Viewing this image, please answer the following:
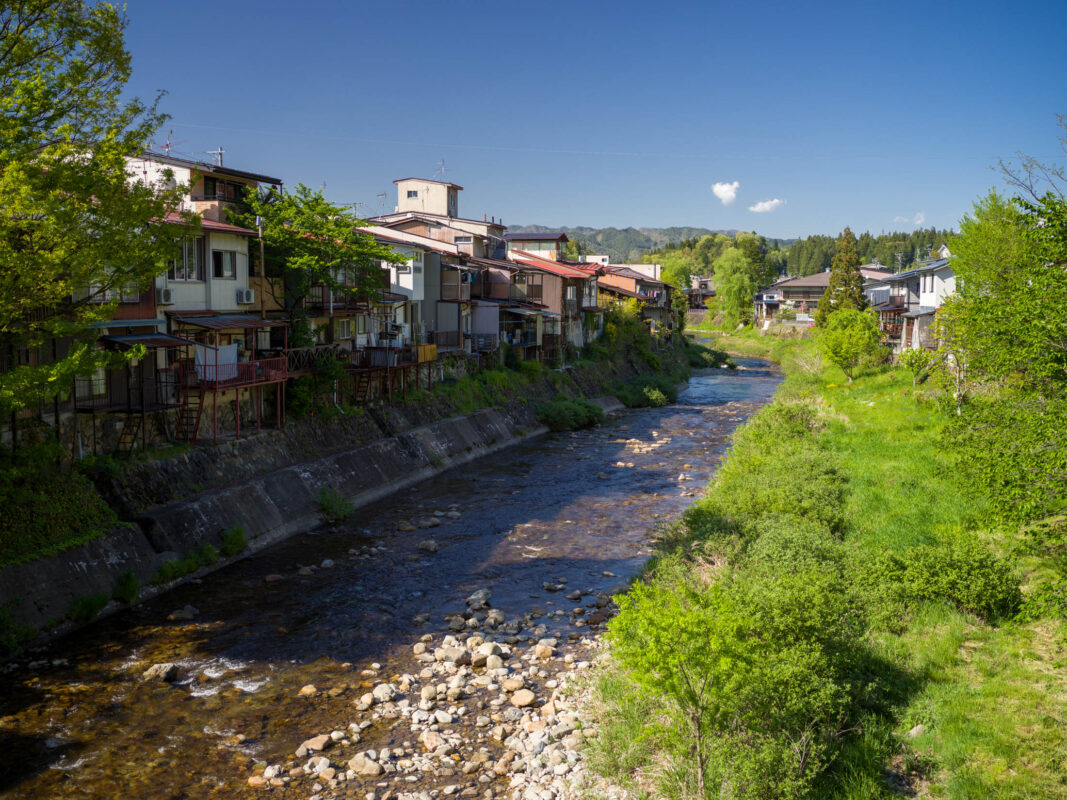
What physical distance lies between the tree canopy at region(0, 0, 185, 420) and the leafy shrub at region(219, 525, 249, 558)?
7.49m

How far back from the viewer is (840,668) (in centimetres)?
1247

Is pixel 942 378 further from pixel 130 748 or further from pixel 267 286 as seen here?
pixel 130 748

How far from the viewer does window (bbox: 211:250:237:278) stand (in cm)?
2677

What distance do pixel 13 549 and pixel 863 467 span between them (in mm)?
25549

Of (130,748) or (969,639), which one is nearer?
(130,748)

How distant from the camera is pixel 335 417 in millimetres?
31109

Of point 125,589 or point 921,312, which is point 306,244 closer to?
point 125,589

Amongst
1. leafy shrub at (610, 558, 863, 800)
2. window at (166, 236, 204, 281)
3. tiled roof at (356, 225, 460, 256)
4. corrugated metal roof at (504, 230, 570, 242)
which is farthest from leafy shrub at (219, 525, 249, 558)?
corrugated metal roof at (504, 230, 570, 242)

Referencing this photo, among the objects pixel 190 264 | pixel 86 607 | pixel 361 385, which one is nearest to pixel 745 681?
pixel 86 607

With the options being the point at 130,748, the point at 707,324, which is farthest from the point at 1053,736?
the point at 707,324

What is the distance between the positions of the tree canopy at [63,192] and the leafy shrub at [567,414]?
30.3 metres

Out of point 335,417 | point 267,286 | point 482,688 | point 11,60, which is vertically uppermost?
point 11,60

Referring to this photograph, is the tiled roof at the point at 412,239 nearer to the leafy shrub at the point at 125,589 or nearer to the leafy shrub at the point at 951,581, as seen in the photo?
the leafy shrub at the point at 125,589

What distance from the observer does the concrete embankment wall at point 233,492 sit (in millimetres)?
17562
